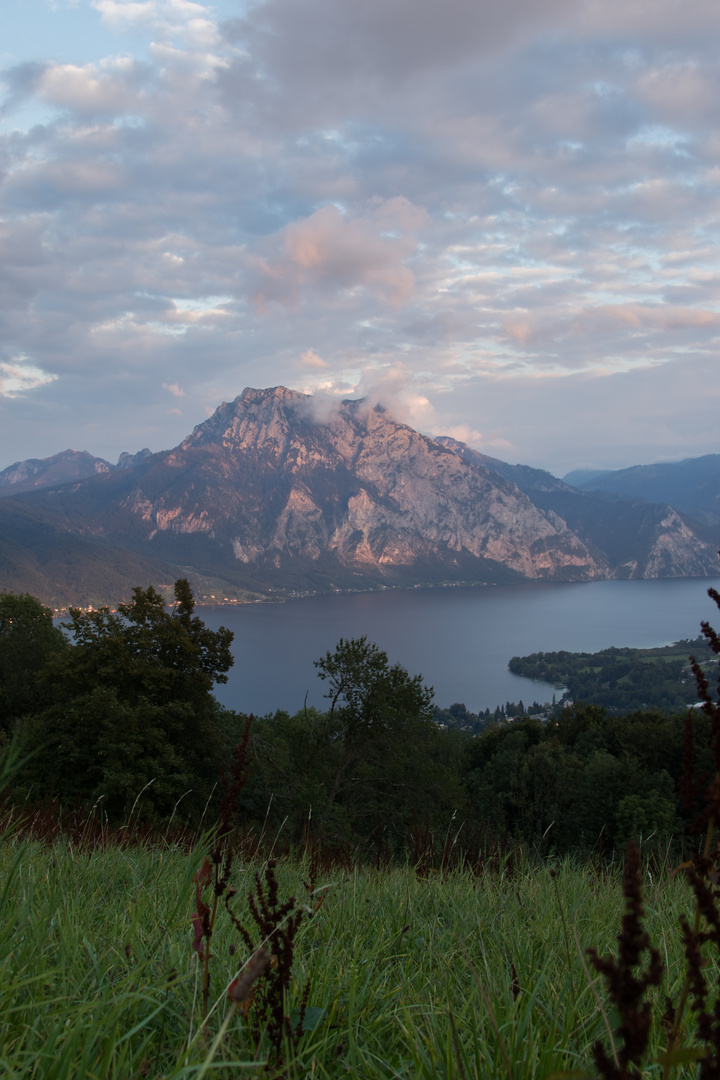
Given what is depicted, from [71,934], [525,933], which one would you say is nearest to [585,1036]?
[525,933]

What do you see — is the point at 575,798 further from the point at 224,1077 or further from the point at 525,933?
the point at 224,1077

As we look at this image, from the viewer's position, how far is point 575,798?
66.5ft

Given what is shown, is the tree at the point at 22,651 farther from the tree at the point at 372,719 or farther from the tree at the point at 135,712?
the tree at the point at 372,719

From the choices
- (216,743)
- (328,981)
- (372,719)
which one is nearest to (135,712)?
(216,743)

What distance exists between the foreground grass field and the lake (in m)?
59.5

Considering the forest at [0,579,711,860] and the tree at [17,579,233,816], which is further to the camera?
the forest at [0,579,711,860]

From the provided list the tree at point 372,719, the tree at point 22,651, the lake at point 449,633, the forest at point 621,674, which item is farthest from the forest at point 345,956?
the forest at point 621,674

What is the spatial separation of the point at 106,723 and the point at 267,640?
10441 cm

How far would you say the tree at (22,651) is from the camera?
64.0 ft

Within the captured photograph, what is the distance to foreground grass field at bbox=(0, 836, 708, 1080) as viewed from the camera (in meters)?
1.48

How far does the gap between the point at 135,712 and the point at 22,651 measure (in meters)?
9.05

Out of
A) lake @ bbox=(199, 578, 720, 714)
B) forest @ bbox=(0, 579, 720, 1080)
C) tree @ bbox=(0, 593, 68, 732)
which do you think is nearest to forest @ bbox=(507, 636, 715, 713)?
lake @ bbox=(199, 578, 720, 714)

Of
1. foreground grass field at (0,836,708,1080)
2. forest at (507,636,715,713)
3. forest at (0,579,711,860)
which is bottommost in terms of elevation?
forest at (507,636,715,713)

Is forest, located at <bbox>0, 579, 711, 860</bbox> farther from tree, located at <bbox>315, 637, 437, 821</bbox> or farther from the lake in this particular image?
the lake
